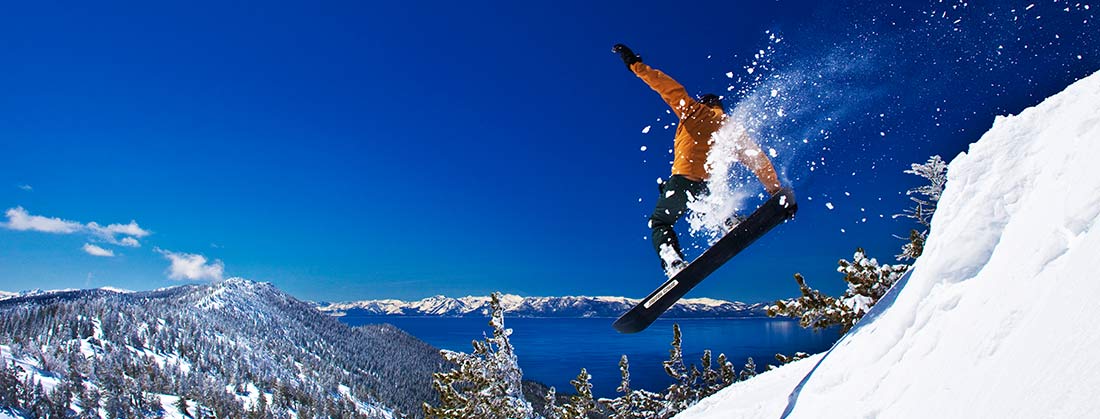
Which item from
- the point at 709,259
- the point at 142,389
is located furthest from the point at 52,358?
the point at 709,259

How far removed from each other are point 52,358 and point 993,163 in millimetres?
156369

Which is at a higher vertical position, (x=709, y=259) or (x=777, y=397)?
A: (x=709, y=259)

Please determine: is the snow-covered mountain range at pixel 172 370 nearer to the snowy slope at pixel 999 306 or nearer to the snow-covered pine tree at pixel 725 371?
the snow-covered pine tree at pixel 725 371

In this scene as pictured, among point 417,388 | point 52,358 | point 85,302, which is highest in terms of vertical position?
point 85,302

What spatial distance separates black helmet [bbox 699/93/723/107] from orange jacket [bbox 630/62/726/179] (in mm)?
83

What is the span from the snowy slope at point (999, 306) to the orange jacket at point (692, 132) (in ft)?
5.94

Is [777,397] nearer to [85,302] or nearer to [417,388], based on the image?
[417,388]

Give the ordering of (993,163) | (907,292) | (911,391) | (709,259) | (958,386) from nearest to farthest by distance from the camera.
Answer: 1. (958,386)
2. (911,391)
3. (907,292)
4. (993,163)
5. (709,259)

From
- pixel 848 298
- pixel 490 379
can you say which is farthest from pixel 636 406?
pixel 848 298

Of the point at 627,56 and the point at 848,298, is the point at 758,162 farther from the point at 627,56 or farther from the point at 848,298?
the point at 848,298

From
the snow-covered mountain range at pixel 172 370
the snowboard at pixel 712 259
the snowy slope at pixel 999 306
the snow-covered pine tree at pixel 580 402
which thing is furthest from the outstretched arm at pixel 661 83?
the snow-covered mountain range at pixel 172 370

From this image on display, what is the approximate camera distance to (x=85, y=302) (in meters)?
156

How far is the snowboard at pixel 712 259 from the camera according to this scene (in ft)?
19.7

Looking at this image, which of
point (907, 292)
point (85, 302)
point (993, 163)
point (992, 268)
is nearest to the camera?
point (992, 268)
